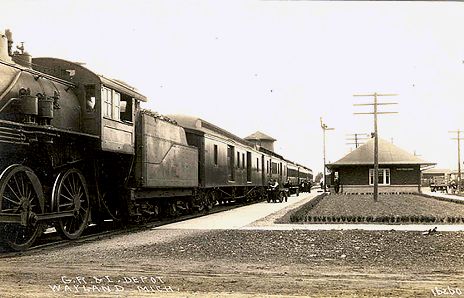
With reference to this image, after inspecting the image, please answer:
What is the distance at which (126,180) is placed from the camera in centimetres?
1432

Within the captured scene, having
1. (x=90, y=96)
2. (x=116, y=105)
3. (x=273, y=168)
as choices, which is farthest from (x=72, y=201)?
(x=273, y=168)

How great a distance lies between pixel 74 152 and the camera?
12062 mm

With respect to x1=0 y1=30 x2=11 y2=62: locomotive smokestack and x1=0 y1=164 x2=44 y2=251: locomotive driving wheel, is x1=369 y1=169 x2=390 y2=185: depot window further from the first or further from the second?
x1=0 y1=30 x2=11 y2=62: locomotive smokestack

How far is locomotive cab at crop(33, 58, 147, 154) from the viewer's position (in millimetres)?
12484

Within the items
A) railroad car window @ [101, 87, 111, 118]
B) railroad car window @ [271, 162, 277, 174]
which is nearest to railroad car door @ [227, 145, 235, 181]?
railroad car window @ [101, 87, 111, 118]

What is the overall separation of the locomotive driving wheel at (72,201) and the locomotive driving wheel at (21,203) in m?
0.56

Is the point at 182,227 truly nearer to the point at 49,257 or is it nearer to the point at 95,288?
the point at 49,257

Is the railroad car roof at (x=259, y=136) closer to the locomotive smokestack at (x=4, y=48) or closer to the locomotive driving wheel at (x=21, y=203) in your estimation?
the locomotive driving wheel at (x=21, y=203)

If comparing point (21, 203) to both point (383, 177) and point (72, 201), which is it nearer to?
point (72, 201)

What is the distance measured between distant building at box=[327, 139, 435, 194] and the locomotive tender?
29.3m

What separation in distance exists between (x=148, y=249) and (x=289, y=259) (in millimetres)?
2753

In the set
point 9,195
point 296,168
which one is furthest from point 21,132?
point 296,168

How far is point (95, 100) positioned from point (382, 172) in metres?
37.2

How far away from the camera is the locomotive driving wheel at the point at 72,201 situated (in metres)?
11.3
